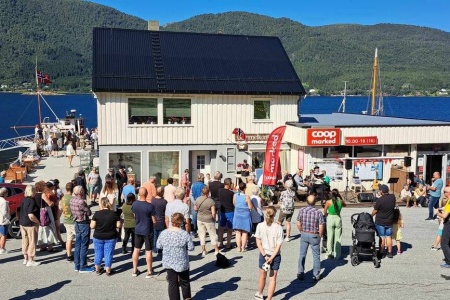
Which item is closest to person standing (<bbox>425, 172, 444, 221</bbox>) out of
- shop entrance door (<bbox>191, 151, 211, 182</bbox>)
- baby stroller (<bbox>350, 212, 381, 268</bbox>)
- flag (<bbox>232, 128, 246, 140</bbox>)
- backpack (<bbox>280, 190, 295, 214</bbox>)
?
baby stroller (<bbox>350, 212, 381, 268</bbox>)

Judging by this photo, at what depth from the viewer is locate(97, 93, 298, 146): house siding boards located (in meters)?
21.4

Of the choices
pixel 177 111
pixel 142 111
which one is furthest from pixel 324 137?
pixel 142 111

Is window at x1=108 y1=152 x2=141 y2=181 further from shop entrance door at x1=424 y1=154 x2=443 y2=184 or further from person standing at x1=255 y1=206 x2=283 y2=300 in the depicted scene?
shop entrance door at x1=424 y1=154 x2=443 y2=184

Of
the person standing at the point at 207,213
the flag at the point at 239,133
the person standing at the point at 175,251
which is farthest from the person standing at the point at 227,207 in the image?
the flag at the point at 239,133

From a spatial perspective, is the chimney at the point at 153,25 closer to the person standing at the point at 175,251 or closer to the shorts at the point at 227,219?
the shorts at the point at 227,219

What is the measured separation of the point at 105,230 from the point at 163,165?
39.5 ft

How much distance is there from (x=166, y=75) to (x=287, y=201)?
1126 cm

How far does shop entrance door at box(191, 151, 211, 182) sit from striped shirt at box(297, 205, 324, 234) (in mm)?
12665

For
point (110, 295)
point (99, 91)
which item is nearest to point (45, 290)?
point (110, 295)

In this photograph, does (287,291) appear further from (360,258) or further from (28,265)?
(28,265)

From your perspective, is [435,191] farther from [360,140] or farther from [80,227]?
[80,227]

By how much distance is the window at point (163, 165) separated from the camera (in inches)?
874

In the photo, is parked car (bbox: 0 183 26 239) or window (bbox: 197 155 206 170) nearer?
parked car (bbox: 0 183 26 239)

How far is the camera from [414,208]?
1980 centimetres
